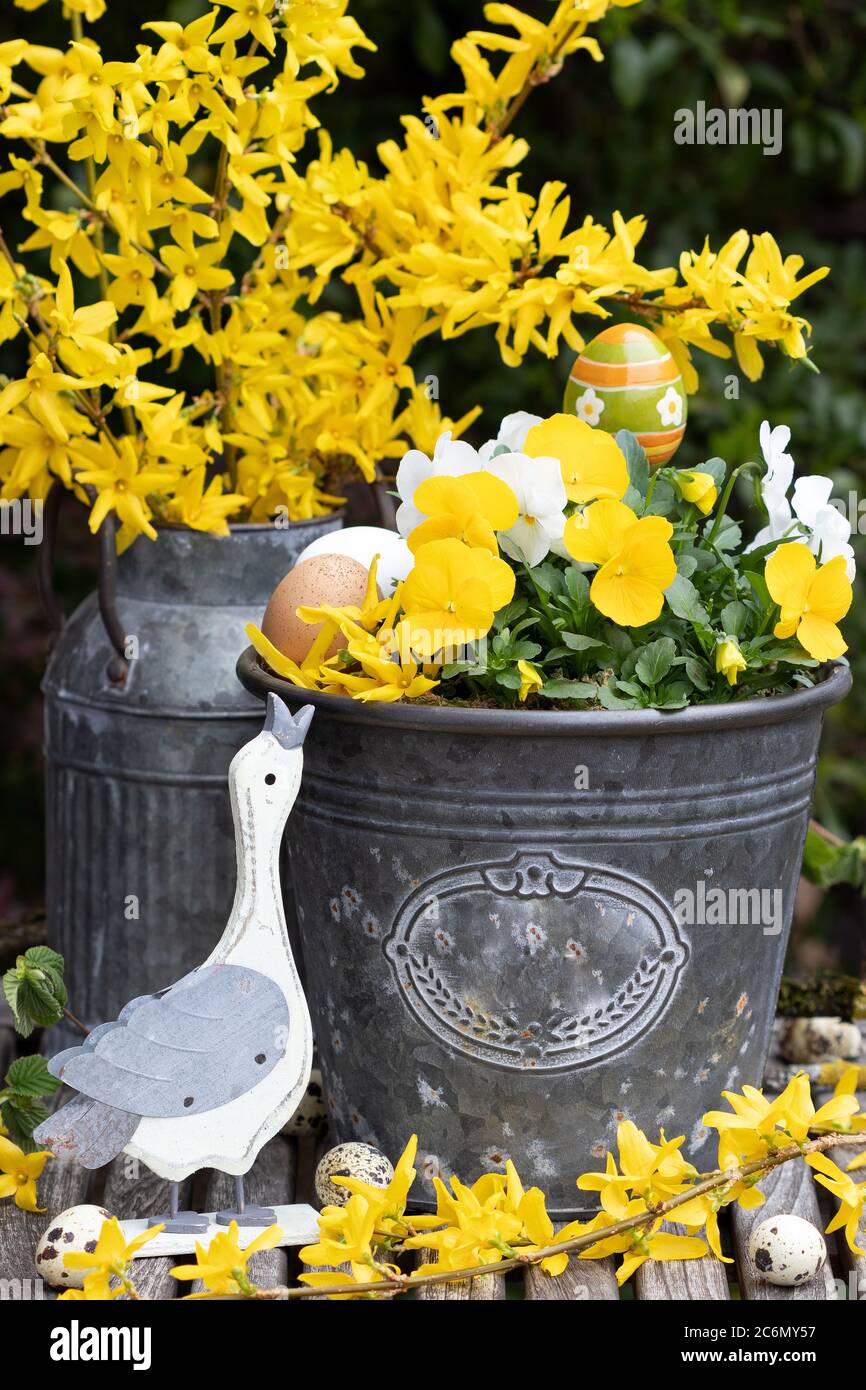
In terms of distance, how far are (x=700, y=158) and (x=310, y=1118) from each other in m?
1.69

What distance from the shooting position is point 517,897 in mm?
1242

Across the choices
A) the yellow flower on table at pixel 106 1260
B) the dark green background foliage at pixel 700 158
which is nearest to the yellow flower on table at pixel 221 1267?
the yellow flower on table at pixel 106 1260

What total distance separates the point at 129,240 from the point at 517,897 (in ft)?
2.18

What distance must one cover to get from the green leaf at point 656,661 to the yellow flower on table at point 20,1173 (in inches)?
23.5

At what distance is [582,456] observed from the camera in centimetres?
127

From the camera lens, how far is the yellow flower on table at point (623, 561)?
1201mm

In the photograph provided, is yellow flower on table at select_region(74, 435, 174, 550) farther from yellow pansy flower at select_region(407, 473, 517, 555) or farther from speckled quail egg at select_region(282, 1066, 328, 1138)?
speckled quail egg at select_region(282, 1066, 328, 1138)

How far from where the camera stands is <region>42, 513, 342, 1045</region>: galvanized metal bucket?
1538 millimetres

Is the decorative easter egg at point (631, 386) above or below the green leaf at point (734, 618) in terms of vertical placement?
above

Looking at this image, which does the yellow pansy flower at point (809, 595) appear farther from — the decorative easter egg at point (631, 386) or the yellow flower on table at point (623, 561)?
the decorative easter egg at point (631, 386)

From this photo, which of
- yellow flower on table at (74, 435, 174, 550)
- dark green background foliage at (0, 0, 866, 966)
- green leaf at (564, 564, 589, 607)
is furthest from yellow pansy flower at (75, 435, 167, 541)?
dark green background foliage at (0, 0, 866, 966)

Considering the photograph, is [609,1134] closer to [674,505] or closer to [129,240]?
[674,505]

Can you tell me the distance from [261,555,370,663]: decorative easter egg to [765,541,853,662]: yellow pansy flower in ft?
1.06

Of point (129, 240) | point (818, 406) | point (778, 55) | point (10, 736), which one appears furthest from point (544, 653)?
point (778, 55)
